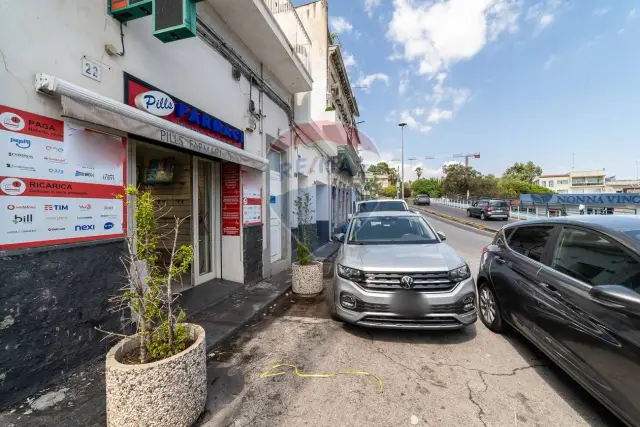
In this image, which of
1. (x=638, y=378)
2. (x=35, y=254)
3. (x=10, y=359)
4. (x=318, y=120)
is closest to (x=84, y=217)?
(x=35, y=254)

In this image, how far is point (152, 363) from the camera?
195 centimetres

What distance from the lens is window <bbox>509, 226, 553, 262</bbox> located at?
316 centimetres

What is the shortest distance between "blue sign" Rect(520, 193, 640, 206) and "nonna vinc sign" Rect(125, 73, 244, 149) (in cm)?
2860

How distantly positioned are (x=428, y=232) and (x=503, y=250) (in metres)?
1.23

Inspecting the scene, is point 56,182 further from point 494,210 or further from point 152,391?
point 494,210

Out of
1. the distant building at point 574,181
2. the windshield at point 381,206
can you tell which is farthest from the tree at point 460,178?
the windshield at point 381,206

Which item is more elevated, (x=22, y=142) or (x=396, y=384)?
(x=22, y=142)

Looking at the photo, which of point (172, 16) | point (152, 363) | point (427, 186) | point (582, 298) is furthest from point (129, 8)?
point (427, 186)

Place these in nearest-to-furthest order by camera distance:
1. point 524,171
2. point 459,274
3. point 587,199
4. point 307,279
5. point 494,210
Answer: point 459,274
point 307,279
point 494,210
point 587,199
point 524,171

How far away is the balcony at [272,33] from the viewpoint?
196 inches

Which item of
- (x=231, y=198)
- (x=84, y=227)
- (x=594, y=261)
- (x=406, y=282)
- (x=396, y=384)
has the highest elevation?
(x=231, y=198)

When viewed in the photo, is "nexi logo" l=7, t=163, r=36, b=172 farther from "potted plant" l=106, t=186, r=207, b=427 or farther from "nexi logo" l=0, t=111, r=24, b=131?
"potted plant" l=106, t=186, r=207, b=427

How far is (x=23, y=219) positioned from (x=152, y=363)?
5.65ft

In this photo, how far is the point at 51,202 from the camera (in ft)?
8.55
